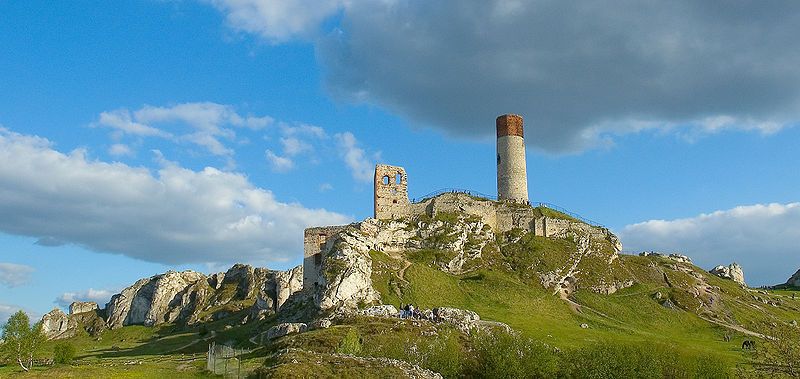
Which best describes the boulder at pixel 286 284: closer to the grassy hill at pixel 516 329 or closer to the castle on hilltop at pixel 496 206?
the grassy hill at pixel 516 329

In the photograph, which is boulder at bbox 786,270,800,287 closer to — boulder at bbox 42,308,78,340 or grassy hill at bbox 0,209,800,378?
grassy hill at bbox 0,209,800,378

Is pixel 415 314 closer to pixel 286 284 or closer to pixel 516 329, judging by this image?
pixel 516 329

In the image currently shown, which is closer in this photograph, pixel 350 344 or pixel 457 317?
pixel 350 344

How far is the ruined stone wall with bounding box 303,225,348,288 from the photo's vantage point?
10275 centimetres

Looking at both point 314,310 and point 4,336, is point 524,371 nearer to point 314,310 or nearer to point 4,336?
point 314,310

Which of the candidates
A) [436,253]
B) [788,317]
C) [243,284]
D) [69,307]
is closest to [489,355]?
[436,253]

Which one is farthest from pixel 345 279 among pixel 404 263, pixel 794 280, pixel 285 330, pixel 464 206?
pixel 794 280

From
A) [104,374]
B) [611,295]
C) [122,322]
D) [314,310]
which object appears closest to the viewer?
[104,374]

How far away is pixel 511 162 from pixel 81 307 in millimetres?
107654

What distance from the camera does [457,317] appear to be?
257 feet

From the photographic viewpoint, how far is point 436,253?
10588 centimetres

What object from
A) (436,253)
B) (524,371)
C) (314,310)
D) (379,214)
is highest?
(379,214)

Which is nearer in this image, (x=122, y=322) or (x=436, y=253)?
(x=436, y=253)

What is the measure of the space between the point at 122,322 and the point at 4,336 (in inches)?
2565
